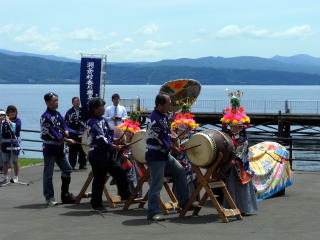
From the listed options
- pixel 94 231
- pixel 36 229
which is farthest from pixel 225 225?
pixel 36 229

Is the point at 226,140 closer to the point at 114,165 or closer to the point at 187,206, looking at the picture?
the point at 187,206

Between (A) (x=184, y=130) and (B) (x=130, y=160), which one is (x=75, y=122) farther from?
(A) (x=184, y=130)

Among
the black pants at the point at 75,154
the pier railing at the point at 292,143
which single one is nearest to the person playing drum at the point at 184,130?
the pier railing at the point at 292,143

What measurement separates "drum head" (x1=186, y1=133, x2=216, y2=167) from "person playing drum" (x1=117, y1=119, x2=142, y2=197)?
166 centimetres

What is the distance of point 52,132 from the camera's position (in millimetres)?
11484

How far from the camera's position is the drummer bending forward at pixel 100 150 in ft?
34.8

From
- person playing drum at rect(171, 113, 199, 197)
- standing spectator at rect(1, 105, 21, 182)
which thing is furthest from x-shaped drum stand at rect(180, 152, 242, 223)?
standing spectator at rect(1, 105, 21, 182)

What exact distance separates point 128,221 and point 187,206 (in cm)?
94

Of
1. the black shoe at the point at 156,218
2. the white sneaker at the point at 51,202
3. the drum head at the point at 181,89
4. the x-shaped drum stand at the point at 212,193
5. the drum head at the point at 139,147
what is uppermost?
the drum head at the point at 181,89

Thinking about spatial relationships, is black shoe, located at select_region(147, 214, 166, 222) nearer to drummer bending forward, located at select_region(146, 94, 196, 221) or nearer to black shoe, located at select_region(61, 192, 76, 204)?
drummer bending forward, located at select_region(146, 94, 196, 221)

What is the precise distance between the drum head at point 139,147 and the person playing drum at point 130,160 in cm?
21

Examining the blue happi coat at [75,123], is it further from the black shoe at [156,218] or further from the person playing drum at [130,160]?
the black shoe at [156,218]

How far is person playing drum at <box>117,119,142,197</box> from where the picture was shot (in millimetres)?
11805

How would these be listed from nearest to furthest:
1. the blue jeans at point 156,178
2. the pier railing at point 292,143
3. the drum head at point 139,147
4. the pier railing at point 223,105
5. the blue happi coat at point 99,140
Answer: the blue jeans at point 156,178
the blue happi coat at point 99,140
the drum head at point 139,147
the pier railing at point 292,143
the pier railing at point 223,105
